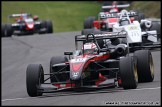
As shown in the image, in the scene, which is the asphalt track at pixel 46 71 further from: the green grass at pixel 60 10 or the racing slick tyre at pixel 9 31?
the green grass at pixel 60 10

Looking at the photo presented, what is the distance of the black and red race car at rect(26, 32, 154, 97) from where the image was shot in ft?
45.0

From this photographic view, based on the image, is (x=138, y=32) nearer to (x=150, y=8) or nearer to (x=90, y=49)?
(x=90, y=49)

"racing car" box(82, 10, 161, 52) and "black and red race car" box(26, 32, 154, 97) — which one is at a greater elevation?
"racing car" box(82, 10, 161, 52)

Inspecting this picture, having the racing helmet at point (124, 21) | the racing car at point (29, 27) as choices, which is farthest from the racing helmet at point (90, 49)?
the racing car at point (29, 27)

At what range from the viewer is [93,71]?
565 inches

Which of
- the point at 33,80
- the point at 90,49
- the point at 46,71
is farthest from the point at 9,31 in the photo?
the point at 33,80

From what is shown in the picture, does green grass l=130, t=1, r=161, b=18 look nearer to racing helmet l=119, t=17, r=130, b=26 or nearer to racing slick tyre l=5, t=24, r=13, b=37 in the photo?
racing slick tyre l=5, t=24, r=13, b=37

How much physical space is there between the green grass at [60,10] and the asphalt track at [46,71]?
16694mm

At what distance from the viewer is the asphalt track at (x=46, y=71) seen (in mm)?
11815

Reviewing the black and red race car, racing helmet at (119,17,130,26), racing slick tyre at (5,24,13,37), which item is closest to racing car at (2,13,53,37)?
racing slick tyre at (5,24,13,37)

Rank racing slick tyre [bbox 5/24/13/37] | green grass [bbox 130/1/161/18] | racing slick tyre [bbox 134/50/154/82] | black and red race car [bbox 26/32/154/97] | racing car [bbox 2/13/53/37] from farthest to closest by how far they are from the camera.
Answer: green grass [bbox 130/1/161/18], racing car [bbox 2/13/53/37], racing slick tyre [bbox 5/24/13/37], racing slick tyre [bbox 134/50/154/82], black and red race car [bbox 26/32/154/97]

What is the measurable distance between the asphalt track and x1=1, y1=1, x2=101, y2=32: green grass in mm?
16694

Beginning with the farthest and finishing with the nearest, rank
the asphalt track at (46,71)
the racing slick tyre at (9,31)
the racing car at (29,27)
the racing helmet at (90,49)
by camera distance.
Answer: the racing car at (29,27) → the racing slick tyre at (9,31) → the racing helmet at (90,49) → the asphalt track at (46,71)

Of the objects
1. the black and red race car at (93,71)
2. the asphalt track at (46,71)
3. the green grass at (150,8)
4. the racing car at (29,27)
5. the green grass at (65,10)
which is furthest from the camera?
the green grass at (65,10)
